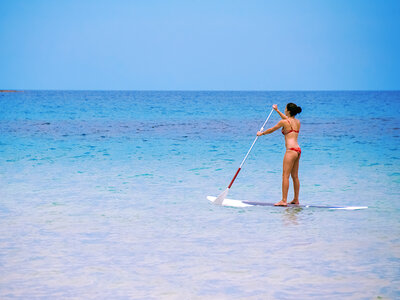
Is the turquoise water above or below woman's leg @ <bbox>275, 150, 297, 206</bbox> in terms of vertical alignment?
below

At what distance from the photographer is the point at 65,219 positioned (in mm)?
8164

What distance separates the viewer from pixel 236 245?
22.2ft

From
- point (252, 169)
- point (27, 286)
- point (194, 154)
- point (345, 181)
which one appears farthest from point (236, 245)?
point (194, 154)

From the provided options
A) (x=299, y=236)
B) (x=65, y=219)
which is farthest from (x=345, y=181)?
(x=65, y=219)

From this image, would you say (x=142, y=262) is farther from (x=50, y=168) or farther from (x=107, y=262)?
(x=50, y=168)

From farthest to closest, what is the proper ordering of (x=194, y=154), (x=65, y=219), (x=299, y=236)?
1. (x=194, y=154)
2. (x=65, y=219)
3. (x=299, y=236)

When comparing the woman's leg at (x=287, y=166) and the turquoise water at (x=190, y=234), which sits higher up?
the woman's leg at (x=287, y=166)

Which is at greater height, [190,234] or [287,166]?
[287,166]

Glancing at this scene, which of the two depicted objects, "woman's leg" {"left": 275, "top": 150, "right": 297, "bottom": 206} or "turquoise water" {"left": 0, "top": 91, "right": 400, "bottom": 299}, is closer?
"turquoise water" {"left": 0, "top": 91, "right": 400, "bottom": 299}

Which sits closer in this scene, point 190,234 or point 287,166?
point 190,234

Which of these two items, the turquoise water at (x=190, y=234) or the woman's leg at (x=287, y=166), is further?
the woman's leg at (x=287, y=166)

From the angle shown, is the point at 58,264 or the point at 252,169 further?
the point at 252,169

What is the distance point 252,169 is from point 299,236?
7157 mm

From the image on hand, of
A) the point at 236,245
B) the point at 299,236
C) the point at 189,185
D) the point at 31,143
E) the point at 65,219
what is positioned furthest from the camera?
the point at 31,143
